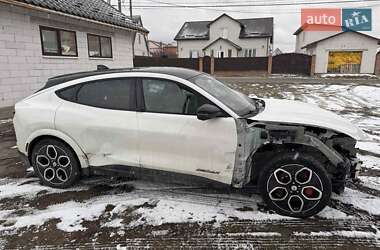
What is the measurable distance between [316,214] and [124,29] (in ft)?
41.0

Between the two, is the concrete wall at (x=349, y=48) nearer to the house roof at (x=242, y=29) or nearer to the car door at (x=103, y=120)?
the house roof at (x=242, y=29)

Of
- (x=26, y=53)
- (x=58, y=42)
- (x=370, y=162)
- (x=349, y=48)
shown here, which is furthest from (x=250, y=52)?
(x=370, y=162)

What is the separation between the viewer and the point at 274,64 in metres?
27.8

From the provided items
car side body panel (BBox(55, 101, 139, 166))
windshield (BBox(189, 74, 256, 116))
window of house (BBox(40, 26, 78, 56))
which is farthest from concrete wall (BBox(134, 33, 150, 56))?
windshield (BBox(189, 74, 256, 116))

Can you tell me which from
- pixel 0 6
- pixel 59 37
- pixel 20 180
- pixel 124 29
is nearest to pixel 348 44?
pixel 124 29

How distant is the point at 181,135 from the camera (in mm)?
3072

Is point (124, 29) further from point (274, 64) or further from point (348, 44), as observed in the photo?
point (348, 44)

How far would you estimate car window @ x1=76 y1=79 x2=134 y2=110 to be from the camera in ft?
11.0

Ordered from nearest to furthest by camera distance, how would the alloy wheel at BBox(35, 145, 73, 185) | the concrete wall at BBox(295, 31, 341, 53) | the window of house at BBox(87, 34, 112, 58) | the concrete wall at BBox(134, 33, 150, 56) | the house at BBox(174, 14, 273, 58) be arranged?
the alloy wheel at BBox(35, 145, 73, 185) → the window of house at BBox(87, 34, 112, 58) → the concrete wall at BBox(295, 31, 341, 53) → the house at BBox(174, 14, 273, 58) → the concrete wall at BBox(134, 33, 150, 56)

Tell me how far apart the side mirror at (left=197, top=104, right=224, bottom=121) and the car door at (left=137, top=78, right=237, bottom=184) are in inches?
2.3

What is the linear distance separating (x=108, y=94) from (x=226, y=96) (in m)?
1.46

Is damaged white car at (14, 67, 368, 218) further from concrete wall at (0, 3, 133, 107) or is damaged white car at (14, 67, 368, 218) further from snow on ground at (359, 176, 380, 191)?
concrete wall at (0, 3, 133, 107)

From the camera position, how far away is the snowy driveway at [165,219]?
2.67m

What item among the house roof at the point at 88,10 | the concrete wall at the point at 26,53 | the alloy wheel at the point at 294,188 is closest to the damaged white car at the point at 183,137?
the alloy wheel at the point at 294,188
